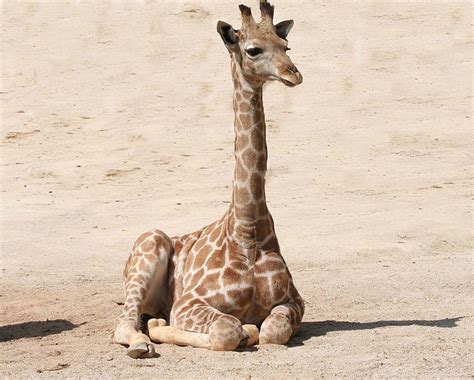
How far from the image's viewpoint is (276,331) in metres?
8.26

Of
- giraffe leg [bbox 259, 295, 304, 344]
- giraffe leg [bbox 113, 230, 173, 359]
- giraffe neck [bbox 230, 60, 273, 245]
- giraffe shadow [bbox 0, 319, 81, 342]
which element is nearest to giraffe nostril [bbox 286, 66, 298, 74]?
giraffe neck [bbox 230, 60, 273, 245]

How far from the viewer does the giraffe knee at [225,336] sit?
8.01 meters

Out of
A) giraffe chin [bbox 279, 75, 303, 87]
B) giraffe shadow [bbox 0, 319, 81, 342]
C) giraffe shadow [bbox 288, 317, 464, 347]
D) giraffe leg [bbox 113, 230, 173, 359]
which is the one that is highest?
giraffe chin [bbox 279, 75, 303, 87]

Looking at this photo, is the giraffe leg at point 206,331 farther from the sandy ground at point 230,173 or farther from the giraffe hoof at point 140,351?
the giraffe hoof at point 140,351

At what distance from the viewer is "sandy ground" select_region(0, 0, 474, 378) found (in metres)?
8.63

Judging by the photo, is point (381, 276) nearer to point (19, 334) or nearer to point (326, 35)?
point (19, 334)

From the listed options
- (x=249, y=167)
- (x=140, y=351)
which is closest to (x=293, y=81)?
(x=249, y=167)

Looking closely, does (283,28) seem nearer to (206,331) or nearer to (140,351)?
(206,331)

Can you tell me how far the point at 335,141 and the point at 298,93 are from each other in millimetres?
2475

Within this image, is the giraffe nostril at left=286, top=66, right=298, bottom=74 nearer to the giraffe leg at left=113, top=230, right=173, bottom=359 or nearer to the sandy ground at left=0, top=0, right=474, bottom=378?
the sandy ground at left=0, top=0, right=474, bottom=378

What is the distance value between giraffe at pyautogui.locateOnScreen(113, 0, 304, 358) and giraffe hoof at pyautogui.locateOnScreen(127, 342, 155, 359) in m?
0.22

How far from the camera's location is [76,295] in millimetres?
11359

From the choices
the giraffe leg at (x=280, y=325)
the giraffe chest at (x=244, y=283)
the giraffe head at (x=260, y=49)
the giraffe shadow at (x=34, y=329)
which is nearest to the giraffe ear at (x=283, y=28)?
the giraffe head at (x=260, y=49)

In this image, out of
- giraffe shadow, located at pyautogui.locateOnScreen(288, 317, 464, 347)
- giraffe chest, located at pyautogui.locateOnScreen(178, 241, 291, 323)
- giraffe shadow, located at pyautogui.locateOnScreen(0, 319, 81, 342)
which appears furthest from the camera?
giraffe shadow, located at pyautogui.locateOnScreen(0, 319, 81, 342)
